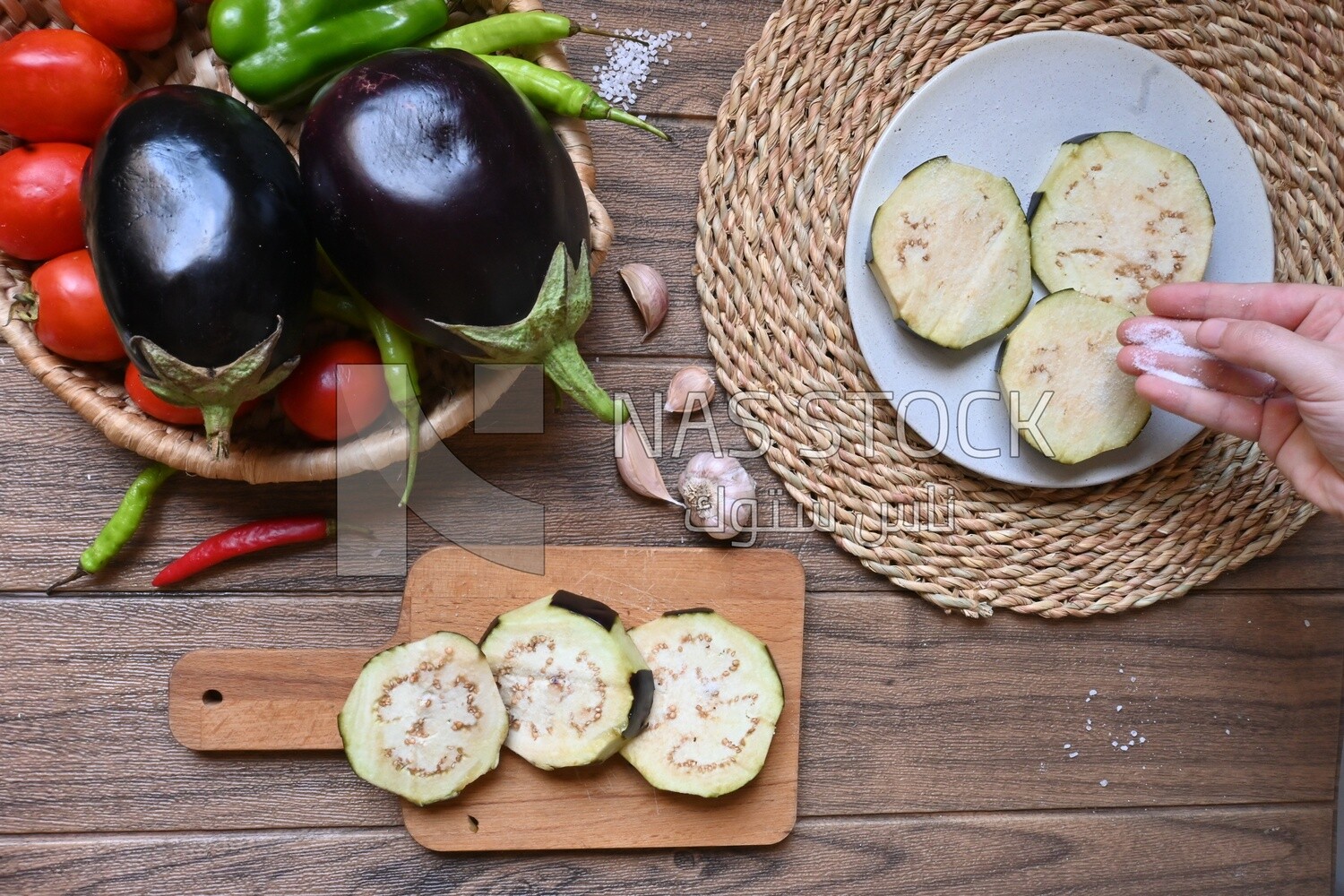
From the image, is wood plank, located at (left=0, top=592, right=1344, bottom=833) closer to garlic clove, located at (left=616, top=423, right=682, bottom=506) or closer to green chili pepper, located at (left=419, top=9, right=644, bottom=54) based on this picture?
garlic clove, located at (left=616, top=423, right=682, bottom=506)

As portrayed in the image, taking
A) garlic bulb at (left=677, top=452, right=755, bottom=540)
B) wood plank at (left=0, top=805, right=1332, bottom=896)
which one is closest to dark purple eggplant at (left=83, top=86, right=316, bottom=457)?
garlic bulb at (left=677, top=452, right=755, bottom=540)

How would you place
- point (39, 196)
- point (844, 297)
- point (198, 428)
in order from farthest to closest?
point (844, 297) < point (198, 428) < point (39, 196)

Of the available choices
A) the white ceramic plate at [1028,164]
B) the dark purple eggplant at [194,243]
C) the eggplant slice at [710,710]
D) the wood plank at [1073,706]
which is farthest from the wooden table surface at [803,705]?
the dark purple eggplant at [194,243]

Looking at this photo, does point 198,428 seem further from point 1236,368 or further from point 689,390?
point 1236,368

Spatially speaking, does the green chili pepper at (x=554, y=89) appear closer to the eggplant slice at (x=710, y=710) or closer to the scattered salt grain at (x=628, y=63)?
the scattered salt grain at (x=628, y=63)

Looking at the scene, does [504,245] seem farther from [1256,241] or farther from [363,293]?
[1256,241]

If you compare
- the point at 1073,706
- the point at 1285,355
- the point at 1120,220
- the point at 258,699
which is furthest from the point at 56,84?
the point at 1073,706
